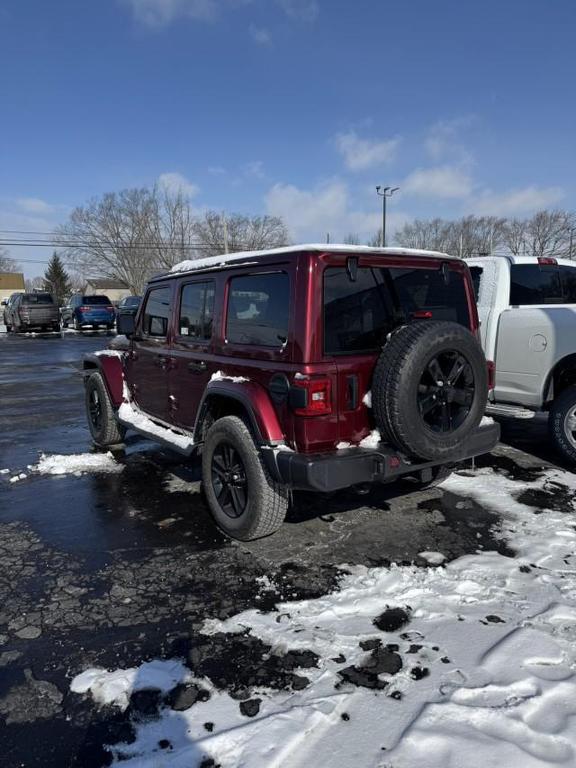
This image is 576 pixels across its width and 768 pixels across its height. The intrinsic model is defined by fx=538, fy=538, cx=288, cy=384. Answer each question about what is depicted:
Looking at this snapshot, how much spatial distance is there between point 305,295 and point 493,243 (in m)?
69.6

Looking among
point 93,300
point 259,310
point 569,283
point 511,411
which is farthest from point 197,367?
point 93,300

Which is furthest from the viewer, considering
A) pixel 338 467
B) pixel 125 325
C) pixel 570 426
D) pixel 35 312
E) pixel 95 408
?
pixel 35 312

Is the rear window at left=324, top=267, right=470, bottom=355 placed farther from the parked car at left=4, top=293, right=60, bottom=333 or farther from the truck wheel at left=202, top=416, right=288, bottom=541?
the parked car at left=4, top=293, right=60, bottom=333

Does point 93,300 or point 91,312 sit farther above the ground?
point 93,300

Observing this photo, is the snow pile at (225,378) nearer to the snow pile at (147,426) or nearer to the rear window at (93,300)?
the snow pile at (147,426)

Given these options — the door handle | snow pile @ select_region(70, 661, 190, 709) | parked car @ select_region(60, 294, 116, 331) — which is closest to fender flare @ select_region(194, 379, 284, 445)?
the door handle

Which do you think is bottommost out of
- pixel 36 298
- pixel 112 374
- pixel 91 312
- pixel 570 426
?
pixel 570 426

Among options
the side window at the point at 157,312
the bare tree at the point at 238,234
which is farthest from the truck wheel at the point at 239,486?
the bare tree at the point at 238,234

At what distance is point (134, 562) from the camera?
12.0ft

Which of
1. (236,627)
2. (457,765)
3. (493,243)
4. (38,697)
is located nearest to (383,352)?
(236,627)

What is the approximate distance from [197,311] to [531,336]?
336 cm

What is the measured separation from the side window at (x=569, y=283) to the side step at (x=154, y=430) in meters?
4.61

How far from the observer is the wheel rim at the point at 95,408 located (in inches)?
254

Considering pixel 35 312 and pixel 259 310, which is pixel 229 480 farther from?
pixel 35 312
